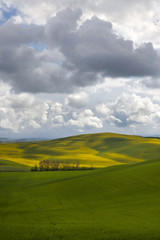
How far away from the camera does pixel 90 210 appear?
28.8 metres

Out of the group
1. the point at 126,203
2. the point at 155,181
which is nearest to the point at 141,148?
the point at 155,181

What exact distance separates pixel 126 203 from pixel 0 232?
1967 centimetres

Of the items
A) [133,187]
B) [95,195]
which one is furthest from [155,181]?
[95,195]

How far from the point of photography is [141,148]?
149 metres

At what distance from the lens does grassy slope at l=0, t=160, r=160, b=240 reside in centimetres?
1702

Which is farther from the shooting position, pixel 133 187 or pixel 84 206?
pixel 133 187

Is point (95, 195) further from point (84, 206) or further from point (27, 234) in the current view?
point (27, 234)

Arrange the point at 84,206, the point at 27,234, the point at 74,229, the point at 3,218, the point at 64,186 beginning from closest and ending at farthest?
the point at 27,234, the point at 74,229, the point at 3,218, the point at 84,206, the point at 64,186

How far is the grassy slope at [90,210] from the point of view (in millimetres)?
17016

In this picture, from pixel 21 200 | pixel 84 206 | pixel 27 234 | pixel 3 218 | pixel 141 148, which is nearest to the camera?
pixel 27 234

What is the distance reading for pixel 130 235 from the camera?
1645 centimetres

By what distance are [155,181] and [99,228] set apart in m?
27.4

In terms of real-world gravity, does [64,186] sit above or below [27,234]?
below

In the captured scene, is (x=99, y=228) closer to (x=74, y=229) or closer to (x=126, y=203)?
(x=74, y=229)
